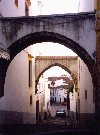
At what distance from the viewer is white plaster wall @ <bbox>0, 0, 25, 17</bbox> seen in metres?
12.8

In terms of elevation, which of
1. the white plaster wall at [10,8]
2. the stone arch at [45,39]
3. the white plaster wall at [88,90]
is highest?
the white plaster wall at [10,8]

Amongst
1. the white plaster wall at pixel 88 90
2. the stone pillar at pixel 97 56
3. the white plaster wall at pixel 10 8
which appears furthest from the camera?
the white plaster wall at pixel 88 90

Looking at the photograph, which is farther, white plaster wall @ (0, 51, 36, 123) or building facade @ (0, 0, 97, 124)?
white plaster wall @ (0, 51, 36, 123)

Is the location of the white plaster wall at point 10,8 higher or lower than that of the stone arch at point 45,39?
higher

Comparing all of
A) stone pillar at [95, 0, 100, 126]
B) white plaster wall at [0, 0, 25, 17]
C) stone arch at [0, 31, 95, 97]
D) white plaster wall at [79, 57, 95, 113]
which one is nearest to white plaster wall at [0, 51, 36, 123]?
stone arch at [0, 31, 95, 97]

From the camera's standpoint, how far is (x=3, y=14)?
12.8m

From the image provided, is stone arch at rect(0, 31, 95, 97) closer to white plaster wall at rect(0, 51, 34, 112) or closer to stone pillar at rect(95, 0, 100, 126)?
stone pillar at rect(95, 0, 100, 126)

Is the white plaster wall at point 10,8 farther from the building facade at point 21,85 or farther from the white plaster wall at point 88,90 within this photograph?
the white plaster wall at point 88,90

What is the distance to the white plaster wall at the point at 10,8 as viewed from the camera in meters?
12.8

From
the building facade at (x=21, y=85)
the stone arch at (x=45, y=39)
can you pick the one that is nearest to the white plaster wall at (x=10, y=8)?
the building facade at (x=21, y=85)

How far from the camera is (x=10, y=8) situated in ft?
46.7

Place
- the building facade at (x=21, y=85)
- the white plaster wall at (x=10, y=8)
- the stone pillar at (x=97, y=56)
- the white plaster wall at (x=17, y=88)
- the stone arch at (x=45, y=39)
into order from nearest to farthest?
the stone pillar at (x=97, y=56), the stone arch at (x=45, y=39), the white plaster wall at (x=10, y=8), the building facade at (x=21, y=85), the white plaster wall at (x=17, y=88)

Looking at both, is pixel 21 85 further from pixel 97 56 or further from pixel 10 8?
pixel 97 56

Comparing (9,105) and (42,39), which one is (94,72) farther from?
(9,105)
